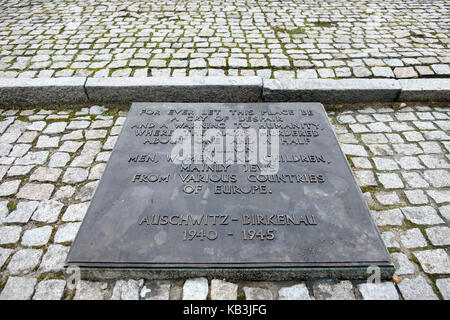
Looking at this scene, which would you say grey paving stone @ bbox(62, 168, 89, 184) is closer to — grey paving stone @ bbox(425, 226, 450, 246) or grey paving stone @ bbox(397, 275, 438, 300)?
grey paving stone @ bbox(397, 275, 438, 300)

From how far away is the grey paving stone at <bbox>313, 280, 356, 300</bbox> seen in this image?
80.1 inches

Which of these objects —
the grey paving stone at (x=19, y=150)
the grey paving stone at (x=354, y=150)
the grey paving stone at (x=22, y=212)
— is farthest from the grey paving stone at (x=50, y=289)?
the grey paving stone at (x=354, y=150)

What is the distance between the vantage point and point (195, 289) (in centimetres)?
206

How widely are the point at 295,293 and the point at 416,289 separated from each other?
3.00 ft

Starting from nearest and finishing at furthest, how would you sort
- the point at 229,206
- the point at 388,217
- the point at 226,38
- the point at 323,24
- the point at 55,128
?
the point at 229,206, the point at 388,217, the point at 55,128, the point at 226,38, the point at 323,24

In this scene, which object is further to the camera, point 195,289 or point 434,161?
point 434,161

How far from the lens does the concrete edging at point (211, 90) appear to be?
3.82m

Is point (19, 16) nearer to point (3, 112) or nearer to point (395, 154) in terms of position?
point (3, 112)

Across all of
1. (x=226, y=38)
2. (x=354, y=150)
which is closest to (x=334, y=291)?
(x=354, y=150)

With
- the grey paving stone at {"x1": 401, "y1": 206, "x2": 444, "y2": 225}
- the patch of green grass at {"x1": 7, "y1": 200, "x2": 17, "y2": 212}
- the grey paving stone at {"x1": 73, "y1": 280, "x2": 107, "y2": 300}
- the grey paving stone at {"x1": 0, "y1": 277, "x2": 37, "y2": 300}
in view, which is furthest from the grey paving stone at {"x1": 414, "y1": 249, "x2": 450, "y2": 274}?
the patch of green grass at {"x1": 7, "y1": 200, "x2": 17, "y2": 212}

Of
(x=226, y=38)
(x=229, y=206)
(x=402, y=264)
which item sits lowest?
(x=402, y=264)

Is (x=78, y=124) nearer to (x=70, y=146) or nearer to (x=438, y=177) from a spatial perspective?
(x=70, y=146)

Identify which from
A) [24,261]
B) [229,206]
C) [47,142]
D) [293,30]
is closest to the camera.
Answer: [24,261]

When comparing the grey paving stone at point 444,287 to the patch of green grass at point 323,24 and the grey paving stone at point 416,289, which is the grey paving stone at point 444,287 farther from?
the patch of green grass at point 323,24
